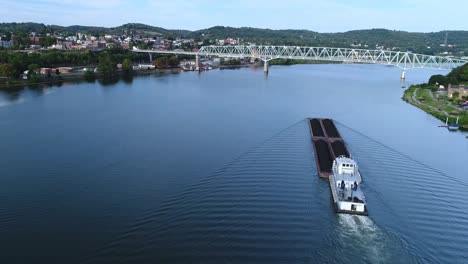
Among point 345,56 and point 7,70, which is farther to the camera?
point 345,56

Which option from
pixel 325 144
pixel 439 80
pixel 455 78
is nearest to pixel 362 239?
pixel 325 144

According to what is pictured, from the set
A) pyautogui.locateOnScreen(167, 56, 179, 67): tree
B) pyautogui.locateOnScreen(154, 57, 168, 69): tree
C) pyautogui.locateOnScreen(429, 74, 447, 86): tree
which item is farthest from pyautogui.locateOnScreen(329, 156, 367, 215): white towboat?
pyautogui.locateOnScreen(167, 56, 179, 67): tree

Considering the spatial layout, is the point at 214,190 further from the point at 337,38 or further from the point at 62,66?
the point at 337,38

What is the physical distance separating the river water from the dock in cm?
26

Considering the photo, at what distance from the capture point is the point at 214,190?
670cm

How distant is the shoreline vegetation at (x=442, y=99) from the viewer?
44.8 ft

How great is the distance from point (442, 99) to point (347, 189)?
13456 mm

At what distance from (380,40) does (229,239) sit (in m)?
77.5

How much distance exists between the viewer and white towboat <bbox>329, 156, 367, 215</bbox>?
588 centimetres

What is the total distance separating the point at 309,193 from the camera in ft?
22.1

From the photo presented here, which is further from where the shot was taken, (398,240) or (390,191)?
(390,191)

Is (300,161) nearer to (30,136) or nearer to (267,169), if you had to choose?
(267,169)

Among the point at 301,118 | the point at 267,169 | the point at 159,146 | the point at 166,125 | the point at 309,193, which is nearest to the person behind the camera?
the point at 309,193

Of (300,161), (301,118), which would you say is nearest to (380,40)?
(301,118)
